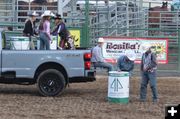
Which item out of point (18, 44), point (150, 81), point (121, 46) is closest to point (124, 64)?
point (150, 81)

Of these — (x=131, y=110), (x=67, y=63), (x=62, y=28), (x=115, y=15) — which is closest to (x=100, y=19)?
(x=115, y=15)

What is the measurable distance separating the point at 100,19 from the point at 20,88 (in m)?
8.26

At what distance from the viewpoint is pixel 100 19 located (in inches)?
897

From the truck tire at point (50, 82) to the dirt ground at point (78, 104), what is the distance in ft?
0.62

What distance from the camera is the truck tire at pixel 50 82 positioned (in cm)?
1305

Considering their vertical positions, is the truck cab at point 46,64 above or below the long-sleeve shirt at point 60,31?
below

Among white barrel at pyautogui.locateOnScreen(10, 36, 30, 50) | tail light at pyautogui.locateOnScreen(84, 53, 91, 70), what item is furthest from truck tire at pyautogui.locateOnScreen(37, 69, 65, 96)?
white barrel at pyautogui.locateOnScreen(10, 36, 30, 50)

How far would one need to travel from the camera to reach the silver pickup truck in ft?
42.9

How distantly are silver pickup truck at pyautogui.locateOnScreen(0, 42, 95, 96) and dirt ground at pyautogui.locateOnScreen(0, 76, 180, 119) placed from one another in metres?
0.38

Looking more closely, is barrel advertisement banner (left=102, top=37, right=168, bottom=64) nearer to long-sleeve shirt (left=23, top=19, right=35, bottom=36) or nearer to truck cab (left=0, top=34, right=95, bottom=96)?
long-sleeve shirt (left=23, top=19, right=35, bottom=36)

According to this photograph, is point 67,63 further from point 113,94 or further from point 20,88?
point 20,88

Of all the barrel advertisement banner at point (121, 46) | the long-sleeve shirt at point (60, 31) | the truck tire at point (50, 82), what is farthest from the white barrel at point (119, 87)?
the barrel advertisement banner at point (121, 46)

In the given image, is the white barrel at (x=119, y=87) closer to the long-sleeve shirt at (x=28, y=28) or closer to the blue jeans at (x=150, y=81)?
Answer: the blue jeans at (x=150, y=81)

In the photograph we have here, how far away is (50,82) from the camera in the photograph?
13.1 m
